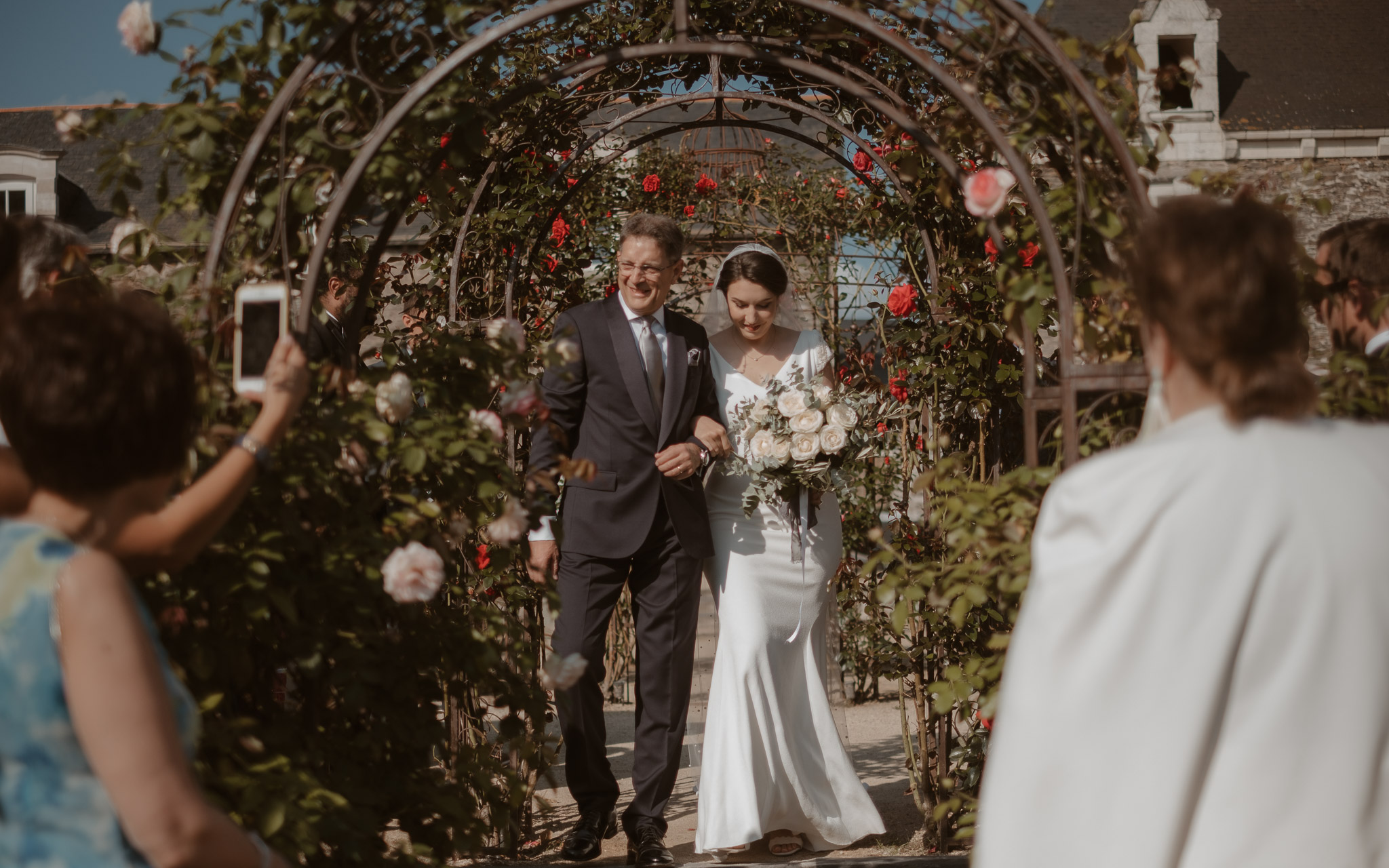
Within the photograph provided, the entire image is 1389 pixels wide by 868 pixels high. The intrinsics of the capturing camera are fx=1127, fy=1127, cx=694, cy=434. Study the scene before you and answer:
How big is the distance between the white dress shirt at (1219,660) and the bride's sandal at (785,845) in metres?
2.86

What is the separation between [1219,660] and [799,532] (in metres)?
2.86

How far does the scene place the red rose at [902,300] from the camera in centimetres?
445

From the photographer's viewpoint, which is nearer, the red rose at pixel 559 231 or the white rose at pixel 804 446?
the white rose at pixel 804 446

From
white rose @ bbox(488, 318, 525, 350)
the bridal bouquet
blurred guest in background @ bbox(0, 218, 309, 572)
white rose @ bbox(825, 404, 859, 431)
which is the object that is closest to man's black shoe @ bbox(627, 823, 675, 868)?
the bridal bouquet

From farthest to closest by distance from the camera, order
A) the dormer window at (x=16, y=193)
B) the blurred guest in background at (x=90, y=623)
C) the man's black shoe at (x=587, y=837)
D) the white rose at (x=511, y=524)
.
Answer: the dormer window at (x=16, y=193)
the man's black shoe at (x=587, y=837)
the white rose at (x=511, y=524)
the blurred guest in background at (x=90, y=623)

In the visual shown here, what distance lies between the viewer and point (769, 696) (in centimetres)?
430

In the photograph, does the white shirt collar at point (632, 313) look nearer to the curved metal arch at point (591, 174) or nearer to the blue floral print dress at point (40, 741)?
the curved metal arch at point (591, 174)

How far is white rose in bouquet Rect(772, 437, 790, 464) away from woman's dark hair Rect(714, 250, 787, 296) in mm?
695

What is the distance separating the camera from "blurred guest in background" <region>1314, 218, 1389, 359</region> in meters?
2.79

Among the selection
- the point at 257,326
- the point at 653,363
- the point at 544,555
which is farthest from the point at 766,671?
the point at 257,326

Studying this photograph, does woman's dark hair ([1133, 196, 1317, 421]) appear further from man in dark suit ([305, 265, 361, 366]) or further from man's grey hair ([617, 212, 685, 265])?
man's grey hair ([617, 212, 685, 265])

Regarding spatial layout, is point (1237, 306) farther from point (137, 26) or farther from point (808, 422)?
point (808, 422)

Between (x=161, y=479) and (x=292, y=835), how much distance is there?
821 mm

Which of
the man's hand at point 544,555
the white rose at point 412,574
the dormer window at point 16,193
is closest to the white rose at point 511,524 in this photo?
the white rose at point 412,574
